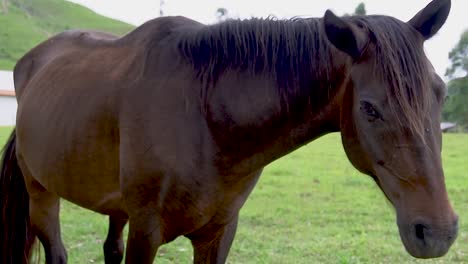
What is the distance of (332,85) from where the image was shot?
6.55 feet

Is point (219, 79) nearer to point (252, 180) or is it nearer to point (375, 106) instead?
point (252, 180)

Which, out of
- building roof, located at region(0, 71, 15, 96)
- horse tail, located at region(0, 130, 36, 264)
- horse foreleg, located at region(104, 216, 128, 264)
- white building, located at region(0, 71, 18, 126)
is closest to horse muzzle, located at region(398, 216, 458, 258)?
horse foreleg, located at region(104, 216, 128, 264)

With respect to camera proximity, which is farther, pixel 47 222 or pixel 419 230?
pixel 47 222

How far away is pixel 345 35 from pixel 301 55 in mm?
292

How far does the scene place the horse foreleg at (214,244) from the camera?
2652mm

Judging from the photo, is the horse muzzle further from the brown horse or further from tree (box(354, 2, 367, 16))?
tree (box(354, 2, 367, 16))

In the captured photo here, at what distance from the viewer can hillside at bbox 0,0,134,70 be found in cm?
4938

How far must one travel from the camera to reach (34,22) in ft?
200

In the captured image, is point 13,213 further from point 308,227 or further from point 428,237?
point 308,227

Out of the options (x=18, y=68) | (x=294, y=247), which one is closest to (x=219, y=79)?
(x=18, y=68)

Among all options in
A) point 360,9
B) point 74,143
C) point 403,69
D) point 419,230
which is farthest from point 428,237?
A: point 74,143

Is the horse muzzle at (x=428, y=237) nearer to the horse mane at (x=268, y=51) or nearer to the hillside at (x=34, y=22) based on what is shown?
the horse mane at (x=268, y=51)

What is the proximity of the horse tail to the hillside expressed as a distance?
4084 cm

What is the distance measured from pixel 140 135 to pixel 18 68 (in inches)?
81.8
